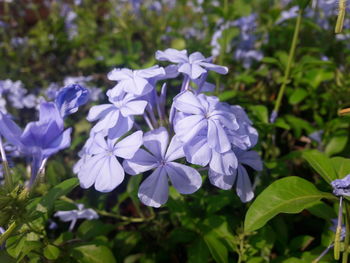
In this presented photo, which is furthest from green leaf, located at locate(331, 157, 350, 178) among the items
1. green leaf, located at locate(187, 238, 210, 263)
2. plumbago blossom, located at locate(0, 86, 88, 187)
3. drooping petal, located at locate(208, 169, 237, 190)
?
plumbago blossom, located at locate(0, 86, 88, 187)

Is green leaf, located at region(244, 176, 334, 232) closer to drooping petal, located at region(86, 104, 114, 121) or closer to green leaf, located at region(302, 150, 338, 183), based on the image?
green leaf, located at region(302, 150, 338, 183)

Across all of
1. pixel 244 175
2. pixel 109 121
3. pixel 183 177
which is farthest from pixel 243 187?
pixel 109 121

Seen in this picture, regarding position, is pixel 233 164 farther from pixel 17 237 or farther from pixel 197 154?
pixel 17 237

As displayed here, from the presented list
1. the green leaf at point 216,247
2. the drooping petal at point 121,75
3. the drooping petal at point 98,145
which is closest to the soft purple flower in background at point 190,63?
the drooping petal at point 121,75

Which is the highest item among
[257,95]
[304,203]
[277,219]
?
[304,203]

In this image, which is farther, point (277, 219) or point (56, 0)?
point (56, 0)

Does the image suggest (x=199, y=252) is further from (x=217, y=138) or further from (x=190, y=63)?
(x=190, y=63)

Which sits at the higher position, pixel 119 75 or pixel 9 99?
pixel 119 75

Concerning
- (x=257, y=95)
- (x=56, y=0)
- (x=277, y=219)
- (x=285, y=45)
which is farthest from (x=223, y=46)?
(x=56, y=0)
